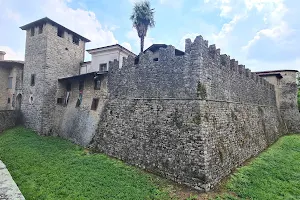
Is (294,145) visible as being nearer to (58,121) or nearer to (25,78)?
(58,121)

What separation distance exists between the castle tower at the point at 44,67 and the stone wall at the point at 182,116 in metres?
6.31

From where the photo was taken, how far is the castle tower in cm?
1611

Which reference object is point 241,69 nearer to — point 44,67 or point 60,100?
point 60,100

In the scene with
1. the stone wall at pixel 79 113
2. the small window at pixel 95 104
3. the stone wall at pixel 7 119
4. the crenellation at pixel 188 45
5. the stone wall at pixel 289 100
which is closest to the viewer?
the crenellation at pixel 188 45

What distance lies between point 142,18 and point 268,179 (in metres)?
19.7

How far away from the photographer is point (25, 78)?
58.4 feet

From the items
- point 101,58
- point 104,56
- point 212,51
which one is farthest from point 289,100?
point 101,58

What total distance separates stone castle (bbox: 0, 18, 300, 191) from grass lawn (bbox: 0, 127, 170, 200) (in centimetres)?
111

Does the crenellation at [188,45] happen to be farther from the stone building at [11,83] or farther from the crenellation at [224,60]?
the stone building at [11,83]

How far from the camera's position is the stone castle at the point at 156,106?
8.84 m

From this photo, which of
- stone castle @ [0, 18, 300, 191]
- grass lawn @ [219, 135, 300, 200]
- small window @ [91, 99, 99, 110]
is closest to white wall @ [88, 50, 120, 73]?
stone castle @ [0, 18, 300, 191]

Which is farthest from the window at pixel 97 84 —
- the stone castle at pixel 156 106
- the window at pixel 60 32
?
the window at pixel 60 32

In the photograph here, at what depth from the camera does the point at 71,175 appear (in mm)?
8805

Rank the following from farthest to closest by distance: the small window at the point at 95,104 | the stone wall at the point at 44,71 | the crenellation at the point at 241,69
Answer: the stone wall at the point at 44,71, the small window at the point at 95,104, the crenellation at the point at 241,69
